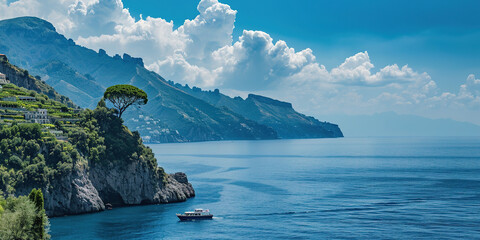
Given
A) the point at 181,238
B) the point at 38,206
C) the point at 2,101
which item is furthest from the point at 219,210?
the point at 2,101

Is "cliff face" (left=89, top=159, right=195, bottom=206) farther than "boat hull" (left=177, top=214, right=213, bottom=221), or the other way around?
"cliff face" (left=89, top=159, right=195, bottom=206)

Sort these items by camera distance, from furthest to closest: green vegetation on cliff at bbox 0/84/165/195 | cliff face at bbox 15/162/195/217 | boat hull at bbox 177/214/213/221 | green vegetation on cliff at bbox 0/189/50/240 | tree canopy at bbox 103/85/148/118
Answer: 1. tree canopy at bbox 103/85/148/118
2. boat hull at bbox 177/214/213/221
3. cliff face at bbox 15/162/195/217
4. green vegetation on cliff at bbox 0/84/165/195
5. green vegetation on cliff at bbox 0/189/50/240

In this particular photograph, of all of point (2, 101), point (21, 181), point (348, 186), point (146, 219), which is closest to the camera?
point (21, 181)

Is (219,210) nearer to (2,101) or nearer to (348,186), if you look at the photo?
(348,186)

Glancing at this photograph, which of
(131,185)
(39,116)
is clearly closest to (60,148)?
(131,185)

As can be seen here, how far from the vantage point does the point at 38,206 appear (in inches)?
3031

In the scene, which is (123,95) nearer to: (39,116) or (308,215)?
(39,116)

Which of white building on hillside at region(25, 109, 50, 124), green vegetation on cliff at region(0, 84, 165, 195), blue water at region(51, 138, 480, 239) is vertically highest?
white building on hillside at region(25, 109, 50, 124)

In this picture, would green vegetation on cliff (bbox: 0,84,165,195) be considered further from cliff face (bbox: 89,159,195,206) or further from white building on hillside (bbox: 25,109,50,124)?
white building on hillside (bbox: 25,109,50,124)

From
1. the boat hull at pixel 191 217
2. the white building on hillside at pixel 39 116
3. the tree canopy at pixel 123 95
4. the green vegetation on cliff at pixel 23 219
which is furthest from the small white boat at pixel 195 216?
the white building on hillside at pixel 39 116

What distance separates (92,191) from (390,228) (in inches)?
3143

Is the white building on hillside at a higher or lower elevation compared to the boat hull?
higher

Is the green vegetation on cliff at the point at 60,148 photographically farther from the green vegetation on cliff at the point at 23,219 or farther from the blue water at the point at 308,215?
the green vegetation on cliff at the point at 23,219

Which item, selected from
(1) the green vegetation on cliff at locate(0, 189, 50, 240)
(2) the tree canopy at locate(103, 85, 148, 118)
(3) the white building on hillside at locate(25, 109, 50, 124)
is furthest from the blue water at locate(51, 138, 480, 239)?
(3) the white building on hillside at locate(25, 109, 50, 124)
